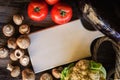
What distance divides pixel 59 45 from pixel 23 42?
0.42ft

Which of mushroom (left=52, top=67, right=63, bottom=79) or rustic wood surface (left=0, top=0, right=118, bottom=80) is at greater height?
rustic wood surface (left=0, top=0, right=118, bottom=80)

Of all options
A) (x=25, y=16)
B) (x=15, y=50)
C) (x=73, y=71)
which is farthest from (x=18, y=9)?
(x=73, y=71)

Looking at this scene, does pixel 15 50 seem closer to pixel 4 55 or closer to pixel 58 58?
pixel 4 55

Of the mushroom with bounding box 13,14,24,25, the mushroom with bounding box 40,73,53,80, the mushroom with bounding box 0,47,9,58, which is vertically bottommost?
the mushroom with bounding box 40,73,53,80

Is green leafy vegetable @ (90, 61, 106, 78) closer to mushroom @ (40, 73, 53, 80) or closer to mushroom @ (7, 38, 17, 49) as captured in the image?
mushroom @ (40, 73, 53, 80)

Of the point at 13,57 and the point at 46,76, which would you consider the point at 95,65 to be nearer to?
the point at 46,76

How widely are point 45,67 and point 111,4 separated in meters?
0.33

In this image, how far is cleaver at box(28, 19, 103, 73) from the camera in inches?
36.3

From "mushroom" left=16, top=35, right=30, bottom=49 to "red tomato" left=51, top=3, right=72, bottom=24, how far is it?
112mm

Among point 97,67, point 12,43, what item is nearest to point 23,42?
point 12,43

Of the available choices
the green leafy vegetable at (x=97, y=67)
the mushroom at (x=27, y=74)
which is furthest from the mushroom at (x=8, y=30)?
the green leafy vegetable at (x=97, y=67)

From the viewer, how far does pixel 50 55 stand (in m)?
0.94

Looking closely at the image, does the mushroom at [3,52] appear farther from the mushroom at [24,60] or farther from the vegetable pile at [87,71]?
the vegetable pile at [87,71]

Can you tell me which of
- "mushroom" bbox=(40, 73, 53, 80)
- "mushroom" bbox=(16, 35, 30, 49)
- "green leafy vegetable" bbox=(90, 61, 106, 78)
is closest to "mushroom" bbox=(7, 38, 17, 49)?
"mushroom" bbox=(16, 35, 30, 49)
